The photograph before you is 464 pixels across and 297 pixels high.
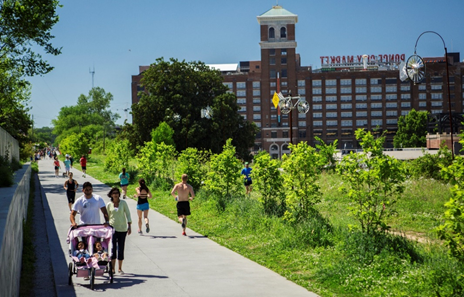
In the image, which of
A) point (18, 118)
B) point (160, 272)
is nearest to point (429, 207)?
point (160, 272)

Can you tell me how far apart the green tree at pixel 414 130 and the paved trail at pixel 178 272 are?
95.7m

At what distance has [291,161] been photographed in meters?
14.3

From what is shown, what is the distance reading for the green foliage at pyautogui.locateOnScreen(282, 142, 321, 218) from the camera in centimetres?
1412

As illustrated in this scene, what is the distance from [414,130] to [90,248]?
104 meters

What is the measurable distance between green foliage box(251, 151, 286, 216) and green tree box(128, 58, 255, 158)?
126 feet

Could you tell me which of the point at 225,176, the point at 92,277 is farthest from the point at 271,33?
the point at 92,277

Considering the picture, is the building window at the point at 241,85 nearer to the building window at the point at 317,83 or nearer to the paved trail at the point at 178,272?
the building window at the point at 317,83

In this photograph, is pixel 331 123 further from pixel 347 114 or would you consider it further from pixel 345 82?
pixel 345 82

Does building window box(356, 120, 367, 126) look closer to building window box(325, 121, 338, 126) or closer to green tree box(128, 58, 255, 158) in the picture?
building window box(325, 121, 338, 126)

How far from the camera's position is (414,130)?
107m

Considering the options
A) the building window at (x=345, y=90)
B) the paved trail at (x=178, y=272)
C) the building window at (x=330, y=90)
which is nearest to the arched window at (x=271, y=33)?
the building window at (x=330, y=90)

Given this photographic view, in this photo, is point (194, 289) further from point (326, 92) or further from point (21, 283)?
point (326, 92)

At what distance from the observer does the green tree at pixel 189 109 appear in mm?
56750

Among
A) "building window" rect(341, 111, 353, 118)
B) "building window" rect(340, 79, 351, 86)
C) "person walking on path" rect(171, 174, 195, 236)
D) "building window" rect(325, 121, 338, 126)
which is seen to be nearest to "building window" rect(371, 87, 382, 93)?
"building window" rect(340, 79, 351, 86)
